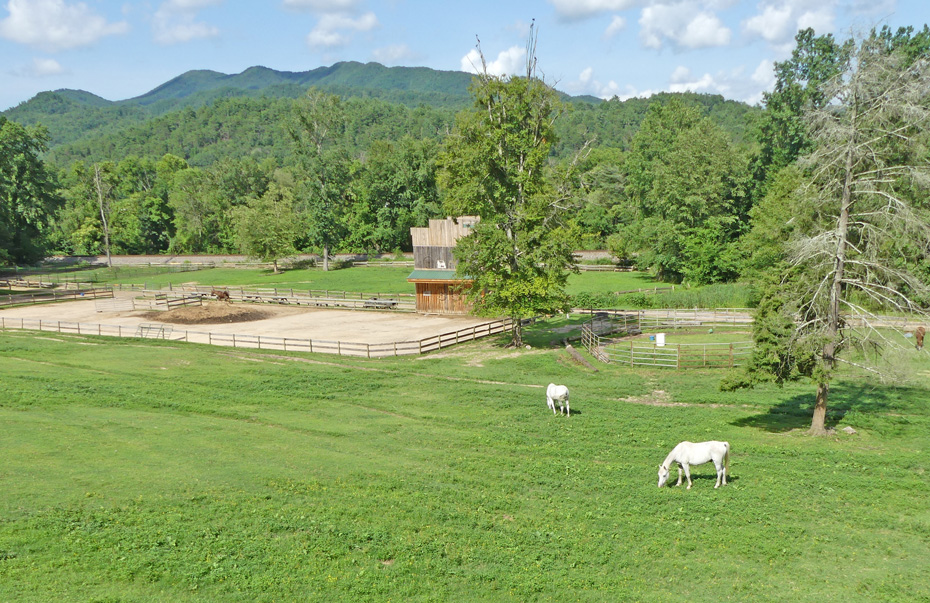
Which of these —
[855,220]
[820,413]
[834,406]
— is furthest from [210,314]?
[855,220]

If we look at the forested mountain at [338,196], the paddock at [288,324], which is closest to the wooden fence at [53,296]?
the paddock at [288,324]

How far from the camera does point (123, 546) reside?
41.8 ft

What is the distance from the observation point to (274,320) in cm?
4919

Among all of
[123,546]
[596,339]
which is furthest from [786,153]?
[123,546]

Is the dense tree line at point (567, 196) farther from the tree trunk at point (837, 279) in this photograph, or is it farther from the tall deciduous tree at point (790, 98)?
the tree trunk at point (837, 279)

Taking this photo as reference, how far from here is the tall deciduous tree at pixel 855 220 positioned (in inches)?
715

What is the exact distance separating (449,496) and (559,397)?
8369 mm

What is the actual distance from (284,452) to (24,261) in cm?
8372

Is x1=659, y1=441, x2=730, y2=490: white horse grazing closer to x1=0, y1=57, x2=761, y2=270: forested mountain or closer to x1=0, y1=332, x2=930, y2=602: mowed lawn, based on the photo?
x1=0, y1=332, x2=930, y2=602: mowed lawn

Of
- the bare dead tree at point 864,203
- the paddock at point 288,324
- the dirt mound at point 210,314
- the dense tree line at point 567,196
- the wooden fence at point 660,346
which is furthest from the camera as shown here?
the dense tree line at point 567,196

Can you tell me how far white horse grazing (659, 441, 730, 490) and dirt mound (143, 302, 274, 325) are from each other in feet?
126

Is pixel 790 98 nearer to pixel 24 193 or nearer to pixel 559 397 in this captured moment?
pixel 559 397

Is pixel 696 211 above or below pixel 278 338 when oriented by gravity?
above

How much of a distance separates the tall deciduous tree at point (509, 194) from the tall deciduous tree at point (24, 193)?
69513 mm
